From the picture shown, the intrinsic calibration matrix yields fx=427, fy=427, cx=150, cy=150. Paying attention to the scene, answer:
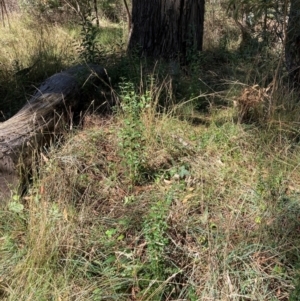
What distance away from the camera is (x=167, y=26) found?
5215mm

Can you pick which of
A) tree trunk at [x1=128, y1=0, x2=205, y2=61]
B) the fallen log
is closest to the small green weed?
the fallen log

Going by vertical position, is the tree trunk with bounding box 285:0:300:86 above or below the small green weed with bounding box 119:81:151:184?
above

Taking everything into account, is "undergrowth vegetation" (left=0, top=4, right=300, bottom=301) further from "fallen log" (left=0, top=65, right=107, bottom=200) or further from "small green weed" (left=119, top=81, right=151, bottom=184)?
"fallen log" (left=0, top=65, right=107, bottom=200)

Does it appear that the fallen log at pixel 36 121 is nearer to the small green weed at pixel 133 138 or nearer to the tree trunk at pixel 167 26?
the small green weed at pixel 133 138

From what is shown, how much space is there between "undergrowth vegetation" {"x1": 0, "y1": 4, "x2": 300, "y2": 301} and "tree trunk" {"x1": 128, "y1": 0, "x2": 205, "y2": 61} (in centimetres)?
91

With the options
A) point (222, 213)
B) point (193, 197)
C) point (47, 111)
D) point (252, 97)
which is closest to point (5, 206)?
point (47, 111)

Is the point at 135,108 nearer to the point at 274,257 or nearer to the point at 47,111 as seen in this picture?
the point at 47,111

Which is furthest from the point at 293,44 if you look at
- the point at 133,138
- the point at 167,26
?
the point at 133,138

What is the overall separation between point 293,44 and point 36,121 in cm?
257

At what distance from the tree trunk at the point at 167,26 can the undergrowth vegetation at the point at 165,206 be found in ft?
2.99

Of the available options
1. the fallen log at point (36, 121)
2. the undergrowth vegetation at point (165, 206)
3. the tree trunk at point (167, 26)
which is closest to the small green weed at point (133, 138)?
the undergrowth vegetation at point (165, 206)

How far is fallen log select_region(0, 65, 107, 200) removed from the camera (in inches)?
116

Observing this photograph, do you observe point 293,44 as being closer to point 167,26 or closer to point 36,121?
point 167,26

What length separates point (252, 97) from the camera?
378cm
